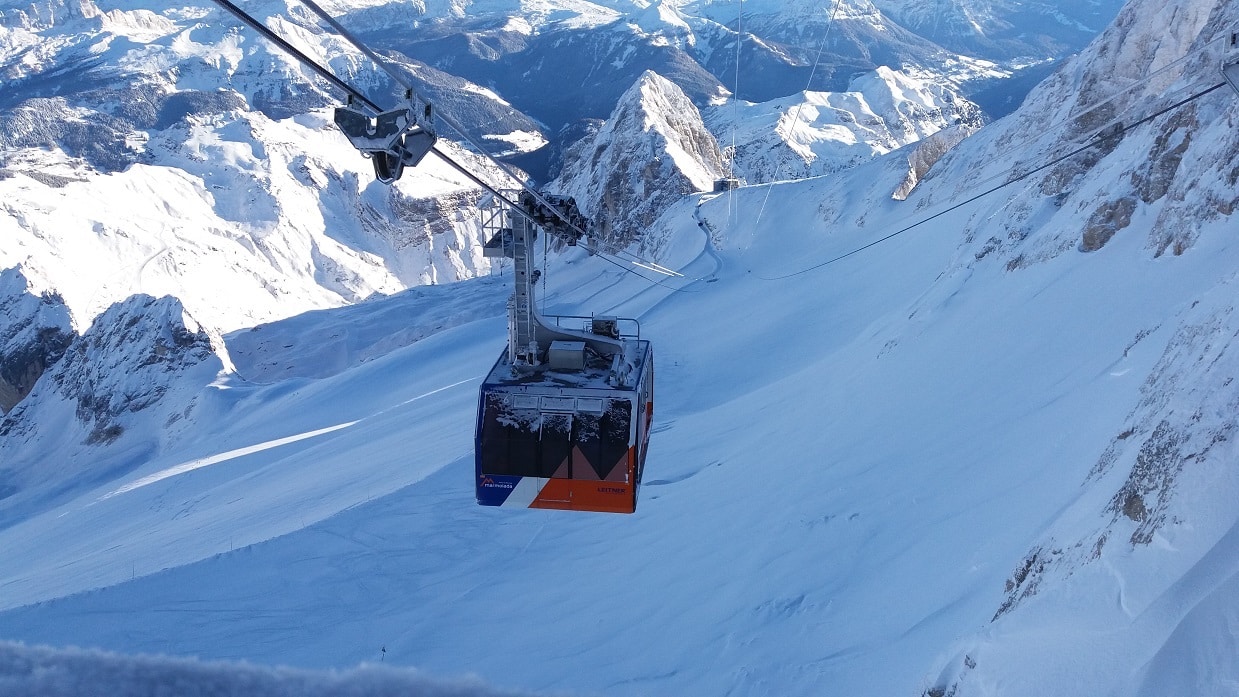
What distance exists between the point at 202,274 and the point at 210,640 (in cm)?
8986

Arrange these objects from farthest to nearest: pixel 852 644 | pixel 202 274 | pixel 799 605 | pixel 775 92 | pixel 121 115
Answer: pixel 775 92 < pixel 121 115 < pixel 202 274 < pixel 799 605 < pixel 852 644

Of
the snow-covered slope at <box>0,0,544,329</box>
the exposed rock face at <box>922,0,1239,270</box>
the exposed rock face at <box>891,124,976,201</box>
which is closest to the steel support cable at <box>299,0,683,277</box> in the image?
the exposed rock face at <box>922,0,1239,270</box>

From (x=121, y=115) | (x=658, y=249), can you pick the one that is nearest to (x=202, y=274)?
(x=658, y=249)

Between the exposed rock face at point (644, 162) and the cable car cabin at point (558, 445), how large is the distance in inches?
2152

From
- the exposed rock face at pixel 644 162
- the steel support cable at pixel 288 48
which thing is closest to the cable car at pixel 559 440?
the steel support cable at pixel 288 48

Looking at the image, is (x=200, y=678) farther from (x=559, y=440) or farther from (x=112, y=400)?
(x=112, y=400)

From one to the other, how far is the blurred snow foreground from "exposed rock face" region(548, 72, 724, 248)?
204ft

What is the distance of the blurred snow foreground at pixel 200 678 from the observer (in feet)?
3.32

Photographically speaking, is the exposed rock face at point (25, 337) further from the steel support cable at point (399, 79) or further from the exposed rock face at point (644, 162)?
the steel support cable at point (399, 79)

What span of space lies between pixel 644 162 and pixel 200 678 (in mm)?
73652

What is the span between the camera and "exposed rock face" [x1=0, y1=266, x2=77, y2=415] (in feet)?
222

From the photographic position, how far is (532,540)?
37.1 ft

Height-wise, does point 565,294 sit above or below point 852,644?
below

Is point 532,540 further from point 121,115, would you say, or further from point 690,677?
point 121,115
